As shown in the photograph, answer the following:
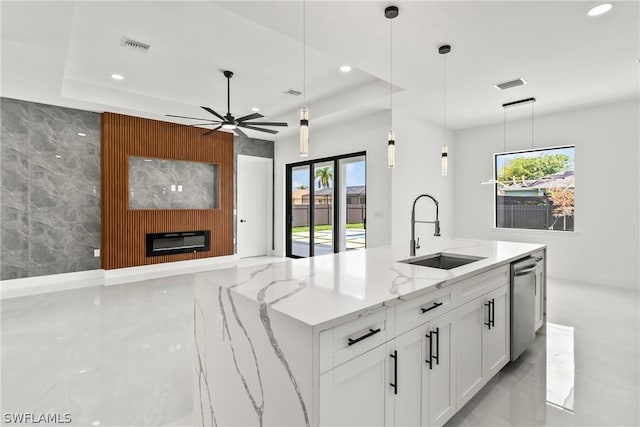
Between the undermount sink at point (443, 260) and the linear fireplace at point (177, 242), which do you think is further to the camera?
the linear fireplace at point (177, 242)

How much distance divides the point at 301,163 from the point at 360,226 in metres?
2.11

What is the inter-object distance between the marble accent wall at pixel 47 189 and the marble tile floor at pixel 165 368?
119cm

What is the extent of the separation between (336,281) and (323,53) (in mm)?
2859

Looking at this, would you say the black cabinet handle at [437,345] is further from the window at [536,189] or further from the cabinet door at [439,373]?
→ the window at [536,189]

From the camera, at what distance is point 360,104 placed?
4895 mm

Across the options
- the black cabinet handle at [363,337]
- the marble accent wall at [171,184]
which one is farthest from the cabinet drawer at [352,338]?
the marble accent wall at [171,184]

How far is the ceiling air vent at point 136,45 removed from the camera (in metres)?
3.34

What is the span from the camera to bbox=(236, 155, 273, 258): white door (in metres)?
7.50

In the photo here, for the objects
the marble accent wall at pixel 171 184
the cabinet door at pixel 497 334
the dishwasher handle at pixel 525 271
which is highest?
the marble accent wall at pixel 171 184

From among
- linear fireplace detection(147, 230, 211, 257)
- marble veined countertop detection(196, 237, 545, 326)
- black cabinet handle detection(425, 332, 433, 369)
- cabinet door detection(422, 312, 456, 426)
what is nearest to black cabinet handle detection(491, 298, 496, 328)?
marble veined countertop detection(196, 237, 545, 326)

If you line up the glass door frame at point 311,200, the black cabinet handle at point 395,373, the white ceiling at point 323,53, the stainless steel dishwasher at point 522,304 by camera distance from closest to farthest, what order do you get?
the black cabinet handle at point 395,373, the stainless steel dishwasher at point 522,304, the white ceiling at point 323,53, the glass door frame at point 311,200

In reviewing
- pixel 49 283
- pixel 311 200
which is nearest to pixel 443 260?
pixel 311 200

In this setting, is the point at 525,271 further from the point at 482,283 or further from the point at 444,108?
the point at 444,108

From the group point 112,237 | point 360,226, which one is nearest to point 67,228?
point 112,237
